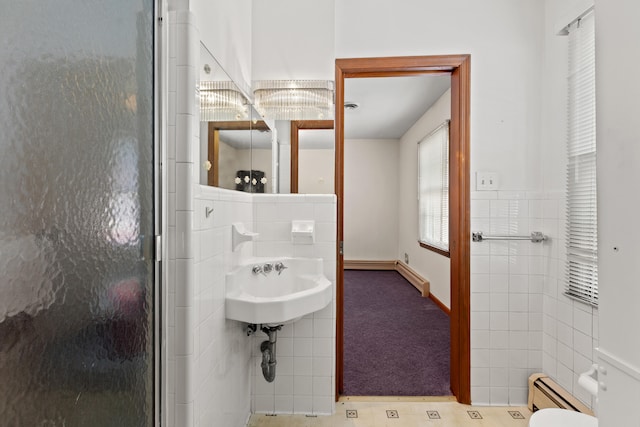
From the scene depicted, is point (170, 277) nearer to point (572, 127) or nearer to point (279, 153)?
point (279, 153)

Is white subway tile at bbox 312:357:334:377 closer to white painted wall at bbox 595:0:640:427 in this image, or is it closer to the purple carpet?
the purple carpet

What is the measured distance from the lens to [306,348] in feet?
6.13

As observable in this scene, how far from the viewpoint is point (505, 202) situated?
1.96 meters

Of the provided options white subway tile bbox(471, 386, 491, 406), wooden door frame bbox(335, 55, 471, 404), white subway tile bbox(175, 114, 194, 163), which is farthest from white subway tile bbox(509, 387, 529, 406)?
white subway tile bbox(175, 114, 194, 163)

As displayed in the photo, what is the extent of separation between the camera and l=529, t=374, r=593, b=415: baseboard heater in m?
1.61

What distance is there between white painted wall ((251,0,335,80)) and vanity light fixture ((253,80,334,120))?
0.14 ft

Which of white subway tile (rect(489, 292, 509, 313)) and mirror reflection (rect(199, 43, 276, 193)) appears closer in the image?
mirror reflection (rect(199, 43, 276, 193))

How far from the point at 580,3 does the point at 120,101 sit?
220 cm

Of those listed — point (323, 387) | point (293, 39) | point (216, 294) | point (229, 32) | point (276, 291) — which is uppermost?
point (293, 39)

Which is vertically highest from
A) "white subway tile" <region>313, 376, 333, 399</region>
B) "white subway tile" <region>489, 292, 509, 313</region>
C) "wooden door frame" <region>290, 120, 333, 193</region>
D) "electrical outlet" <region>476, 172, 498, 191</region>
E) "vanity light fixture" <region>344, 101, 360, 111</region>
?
"vanity light fixture" <region>344, 101, 360, 111</region>

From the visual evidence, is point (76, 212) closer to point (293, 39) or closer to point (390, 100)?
point (293, 39)

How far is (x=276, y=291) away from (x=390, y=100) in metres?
3.03

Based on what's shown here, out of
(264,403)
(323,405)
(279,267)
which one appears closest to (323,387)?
(323,405)

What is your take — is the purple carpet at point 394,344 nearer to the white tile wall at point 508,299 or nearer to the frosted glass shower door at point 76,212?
the white tile wall at point 508,299
